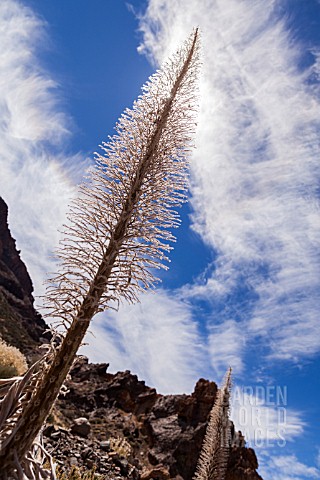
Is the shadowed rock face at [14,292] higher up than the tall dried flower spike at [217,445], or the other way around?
the shadowed rock face at [14,292]

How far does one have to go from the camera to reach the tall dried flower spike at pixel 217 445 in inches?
178

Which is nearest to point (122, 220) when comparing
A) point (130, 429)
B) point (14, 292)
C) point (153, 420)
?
point (130, 429)

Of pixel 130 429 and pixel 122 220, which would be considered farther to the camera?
pixel 130 429

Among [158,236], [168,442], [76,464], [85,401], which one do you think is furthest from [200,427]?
[158,236]

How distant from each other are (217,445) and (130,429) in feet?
65.7

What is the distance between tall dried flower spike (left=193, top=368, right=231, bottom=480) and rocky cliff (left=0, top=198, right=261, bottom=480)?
5.00 metres

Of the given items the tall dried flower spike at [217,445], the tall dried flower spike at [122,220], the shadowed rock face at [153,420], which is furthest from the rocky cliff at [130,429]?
the tall dried flower spike at [122,220]

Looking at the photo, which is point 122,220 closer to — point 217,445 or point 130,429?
point 217,445

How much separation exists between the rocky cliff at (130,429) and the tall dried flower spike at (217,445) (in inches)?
197

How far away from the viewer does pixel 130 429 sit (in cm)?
2247

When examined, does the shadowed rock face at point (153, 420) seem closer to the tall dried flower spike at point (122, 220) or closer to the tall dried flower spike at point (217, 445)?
the tall dried flower spike at point (217, 445)

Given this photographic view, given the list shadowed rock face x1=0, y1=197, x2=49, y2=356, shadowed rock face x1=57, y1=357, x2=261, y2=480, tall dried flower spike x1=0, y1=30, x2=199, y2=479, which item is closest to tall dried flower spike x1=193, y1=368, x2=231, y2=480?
tall dried flower spike x1=0, y1=30, x2=199, y2=479

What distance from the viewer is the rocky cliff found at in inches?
412

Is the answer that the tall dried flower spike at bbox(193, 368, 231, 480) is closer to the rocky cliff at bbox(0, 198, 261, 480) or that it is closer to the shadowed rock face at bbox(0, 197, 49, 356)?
the rocky cliff at bbox(0, 198, 261, 480)
